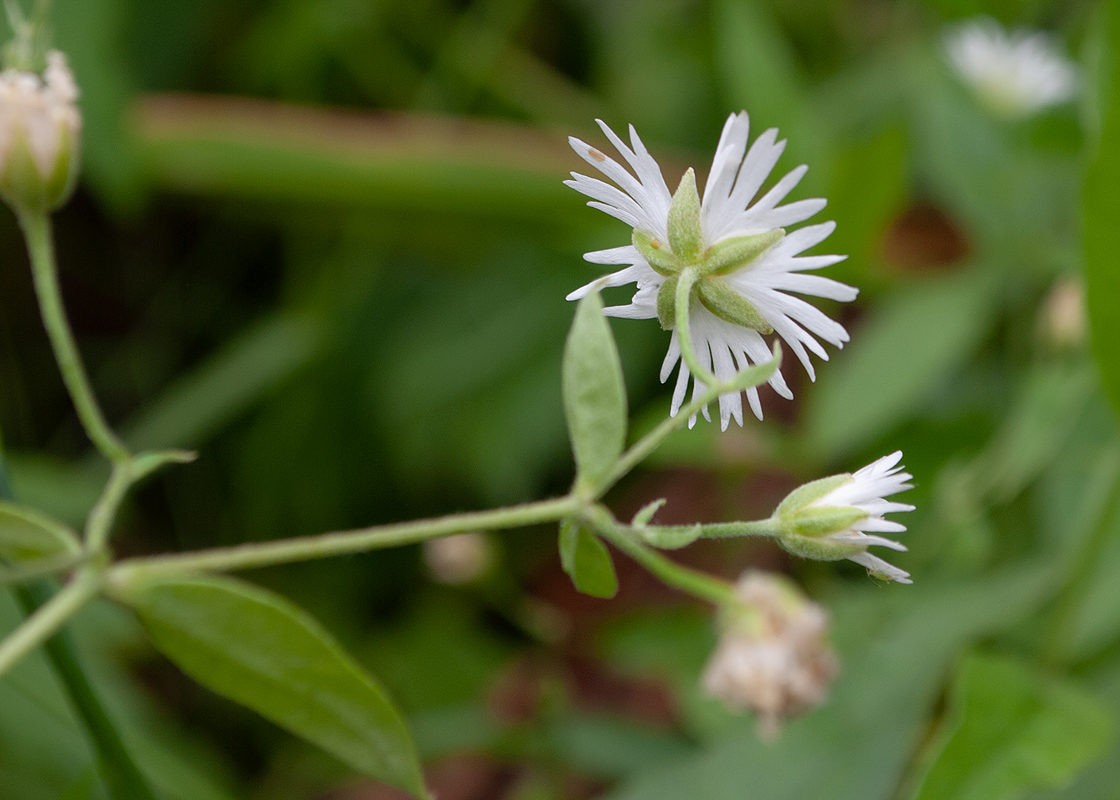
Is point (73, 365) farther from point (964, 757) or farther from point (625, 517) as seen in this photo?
point (625, 517)

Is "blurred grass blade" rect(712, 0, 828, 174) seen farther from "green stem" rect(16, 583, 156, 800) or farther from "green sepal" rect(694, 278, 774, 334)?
"green stem" rect(16, 583, 156, 800)

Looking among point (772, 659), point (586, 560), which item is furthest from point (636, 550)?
point (772, 659)

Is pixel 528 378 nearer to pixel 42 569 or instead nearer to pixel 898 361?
pixel 898 361

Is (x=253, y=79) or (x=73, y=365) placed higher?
(x=253, y=79)

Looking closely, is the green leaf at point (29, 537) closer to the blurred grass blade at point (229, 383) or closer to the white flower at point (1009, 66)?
the blurred grass blade at point (229, 383)

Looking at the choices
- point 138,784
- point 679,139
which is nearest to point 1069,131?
point 679,139

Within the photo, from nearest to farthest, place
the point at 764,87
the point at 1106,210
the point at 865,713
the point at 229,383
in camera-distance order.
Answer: the point at 1106,210
the point at 865,713
the point at 764,87
the point at 229,383

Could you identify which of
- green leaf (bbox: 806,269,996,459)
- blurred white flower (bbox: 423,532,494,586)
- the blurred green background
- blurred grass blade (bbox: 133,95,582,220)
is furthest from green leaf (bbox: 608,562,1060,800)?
blurred grass blade (bbox: 133,95,582,220)
